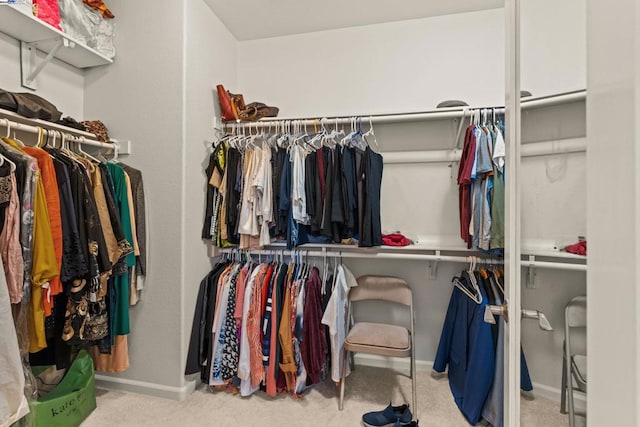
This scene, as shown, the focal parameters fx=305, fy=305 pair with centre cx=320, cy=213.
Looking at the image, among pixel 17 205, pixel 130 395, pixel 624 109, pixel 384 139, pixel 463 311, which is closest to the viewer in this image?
pixel 624 109

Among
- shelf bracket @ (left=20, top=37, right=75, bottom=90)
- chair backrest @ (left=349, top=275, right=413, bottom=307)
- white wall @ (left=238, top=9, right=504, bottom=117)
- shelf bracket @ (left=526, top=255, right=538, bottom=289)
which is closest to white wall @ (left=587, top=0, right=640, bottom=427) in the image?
shelf bracket @ (left=526, top=255, right=538, bottom=289)

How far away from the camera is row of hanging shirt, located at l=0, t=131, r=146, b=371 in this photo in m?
1.36

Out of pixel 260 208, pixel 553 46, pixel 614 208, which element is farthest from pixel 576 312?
pixel 260 208

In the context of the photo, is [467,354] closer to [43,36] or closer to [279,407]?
[279,407]

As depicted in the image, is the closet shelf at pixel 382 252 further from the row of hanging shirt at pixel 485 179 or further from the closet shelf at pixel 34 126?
the closet shelf at pixel 34 126

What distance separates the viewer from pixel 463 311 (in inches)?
75.0

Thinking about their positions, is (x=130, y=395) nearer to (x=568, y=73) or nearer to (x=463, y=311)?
(x=463, y=311)

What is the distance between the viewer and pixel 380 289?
7.31 feet

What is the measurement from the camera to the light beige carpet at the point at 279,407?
5.84ft

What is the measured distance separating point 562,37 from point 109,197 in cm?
205

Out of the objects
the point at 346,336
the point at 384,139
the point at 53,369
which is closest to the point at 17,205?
the point at 53,369

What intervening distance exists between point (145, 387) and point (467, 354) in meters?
2.11

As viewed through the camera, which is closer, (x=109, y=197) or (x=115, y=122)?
(x=109, y=197)

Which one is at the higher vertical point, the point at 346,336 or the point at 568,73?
the point at 568,73
